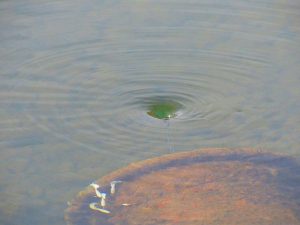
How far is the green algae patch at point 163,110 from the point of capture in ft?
8.25

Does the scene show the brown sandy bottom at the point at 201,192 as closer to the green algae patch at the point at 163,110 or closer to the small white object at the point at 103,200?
the small white object at the point at 103,200

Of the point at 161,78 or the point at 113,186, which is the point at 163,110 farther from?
the point at 113,186

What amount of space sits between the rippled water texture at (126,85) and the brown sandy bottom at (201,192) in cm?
7

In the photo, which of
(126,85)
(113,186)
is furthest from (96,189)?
(126,85)

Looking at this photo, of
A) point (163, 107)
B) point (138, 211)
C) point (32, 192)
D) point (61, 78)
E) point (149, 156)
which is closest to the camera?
point (138, 211)

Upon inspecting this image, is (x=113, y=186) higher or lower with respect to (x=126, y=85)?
lower

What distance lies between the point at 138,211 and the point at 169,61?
1.03 m

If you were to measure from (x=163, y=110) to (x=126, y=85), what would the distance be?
246mm

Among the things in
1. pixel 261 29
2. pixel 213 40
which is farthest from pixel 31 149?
pixel 261 29

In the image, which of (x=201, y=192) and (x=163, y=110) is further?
(x=163, y=110)

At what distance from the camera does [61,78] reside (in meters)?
2.77

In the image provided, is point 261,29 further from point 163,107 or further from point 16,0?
point 16,0

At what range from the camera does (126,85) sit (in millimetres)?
2715

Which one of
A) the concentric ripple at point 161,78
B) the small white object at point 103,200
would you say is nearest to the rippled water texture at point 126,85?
the concentric ripple at point 161,78
